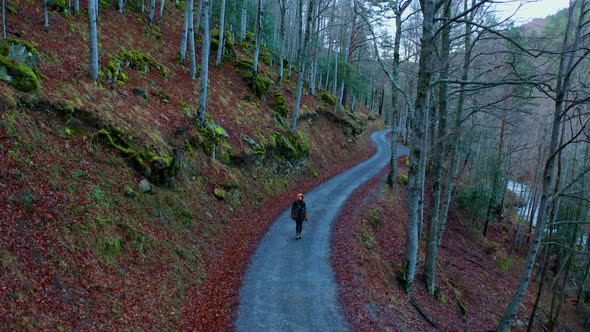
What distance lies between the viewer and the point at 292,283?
9.93 meters

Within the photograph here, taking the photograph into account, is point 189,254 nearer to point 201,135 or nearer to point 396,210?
point 201,135

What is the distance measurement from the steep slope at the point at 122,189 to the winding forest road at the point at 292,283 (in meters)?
0.56

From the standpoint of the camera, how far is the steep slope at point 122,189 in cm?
704

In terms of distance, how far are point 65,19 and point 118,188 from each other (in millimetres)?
12803

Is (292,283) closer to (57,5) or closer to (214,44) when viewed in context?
(57,5)

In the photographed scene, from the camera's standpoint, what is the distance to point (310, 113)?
2966cm

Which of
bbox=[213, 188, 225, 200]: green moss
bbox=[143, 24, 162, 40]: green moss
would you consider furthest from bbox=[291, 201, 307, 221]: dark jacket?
bbox=[143, 24, 162, 40]: green moss

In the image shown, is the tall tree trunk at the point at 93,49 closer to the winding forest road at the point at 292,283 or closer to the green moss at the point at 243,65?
the winding forest road at the point at 292,283

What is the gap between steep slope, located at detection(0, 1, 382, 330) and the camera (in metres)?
7.04

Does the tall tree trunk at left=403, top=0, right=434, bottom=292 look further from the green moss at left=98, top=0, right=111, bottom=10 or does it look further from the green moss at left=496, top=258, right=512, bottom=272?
the green moss at left=98, top=0, right=111, bottom=10

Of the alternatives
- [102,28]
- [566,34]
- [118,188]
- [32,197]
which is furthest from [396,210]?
[102,28]

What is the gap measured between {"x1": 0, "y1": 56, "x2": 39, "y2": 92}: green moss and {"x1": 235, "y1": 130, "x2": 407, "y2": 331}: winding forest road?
9.10 metres

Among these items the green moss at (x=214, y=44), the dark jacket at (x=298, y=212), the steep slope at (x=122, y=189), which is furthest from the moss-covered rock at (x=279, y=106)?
the dark jacket at (x=298, y=212)

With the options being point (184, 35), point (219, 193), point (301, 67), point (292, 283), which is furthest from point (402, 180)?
point (184, 35)
